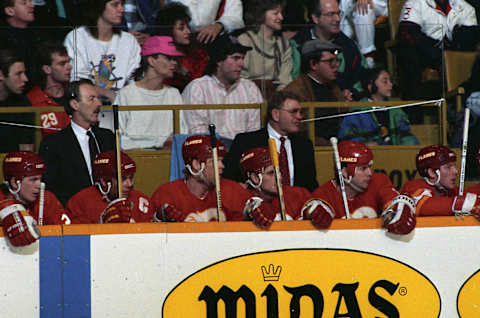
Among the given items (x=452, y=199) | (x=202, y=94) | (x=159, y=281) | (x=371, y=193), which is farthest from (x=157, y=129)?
(x=452, y=199)

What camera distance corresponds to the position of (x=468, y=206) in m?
4.35

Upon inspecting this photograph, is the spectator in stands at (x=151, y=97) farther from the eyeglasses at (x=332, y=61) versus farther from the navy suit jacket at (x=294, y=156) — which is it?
the eyeglasses at (x=332, y=61)

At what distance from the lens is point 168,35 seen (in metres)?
6.27

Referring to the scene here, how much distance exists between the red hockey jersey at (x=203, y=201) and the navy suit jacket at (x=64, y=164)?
87 centimetres

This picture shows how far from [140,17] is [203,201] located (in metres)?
2.26

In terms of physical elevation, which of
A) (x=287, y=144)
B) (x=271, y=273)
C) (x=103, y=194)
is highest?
(x=287, y=144)

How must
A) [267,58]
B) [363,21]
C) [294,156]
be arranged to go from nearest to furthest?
[294,156] → [267,58] → [363,21]

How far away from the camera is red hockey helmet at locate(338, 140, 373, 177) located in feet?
17.6

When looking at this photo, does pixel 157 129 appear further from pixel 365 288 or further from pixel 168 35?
pixel 365 288

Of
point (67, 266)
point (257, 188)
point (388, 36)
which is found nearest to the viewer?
point (67, 266)

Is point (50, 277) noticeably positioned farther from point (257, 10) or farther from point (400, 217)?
point (257, 10)

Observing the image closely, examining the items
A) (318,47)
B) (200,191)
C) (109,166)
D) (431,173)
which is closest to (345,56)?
(318,47)

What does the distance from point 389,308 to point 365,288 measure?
0.18 m

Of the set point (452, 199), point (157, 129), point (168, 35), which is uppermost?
point (168, 35)
